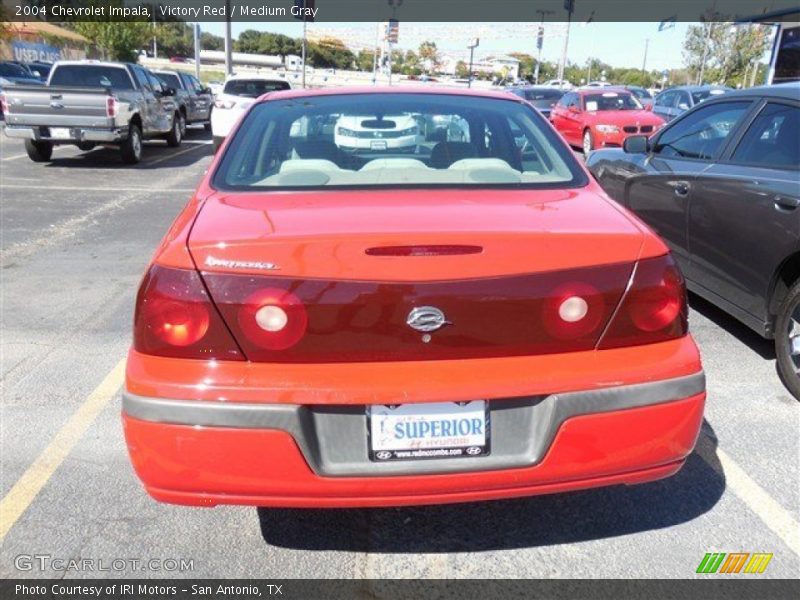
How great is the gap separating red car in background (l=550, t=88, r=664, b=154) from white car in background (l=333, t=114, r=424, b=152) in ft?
37.8

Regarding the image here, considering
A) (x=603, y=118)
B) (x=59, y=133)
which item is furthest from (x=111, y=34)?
(x=603, y=118)

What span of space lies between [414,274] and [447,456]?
544 mm

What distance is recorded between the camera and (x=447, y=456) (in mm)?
2068

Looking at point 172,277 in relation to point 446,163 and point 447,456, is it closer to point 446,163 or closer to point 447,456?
point 447,456

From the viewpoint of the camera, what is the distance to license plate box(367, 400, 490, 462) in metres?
2.02

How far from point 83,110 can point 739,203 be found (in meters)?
10.7

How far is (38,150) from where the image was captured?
1277 cm

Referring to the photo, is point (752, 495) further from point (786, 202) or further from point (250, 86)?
point (250, 86)

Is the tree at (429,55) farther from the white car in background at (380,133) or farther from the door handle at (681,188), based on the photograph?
the white car in background at (380,133)

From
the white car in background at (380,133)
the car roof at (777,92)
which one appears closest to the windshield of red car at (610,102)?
the car roof at (777,92)

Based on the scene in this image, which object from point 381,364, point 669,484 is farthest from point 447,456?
point 669,484

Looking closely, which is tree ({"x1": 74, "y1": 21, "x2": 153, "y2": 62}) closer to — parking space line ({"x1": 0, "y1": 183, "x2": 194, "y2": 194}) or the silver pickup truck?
the silver pickup truck

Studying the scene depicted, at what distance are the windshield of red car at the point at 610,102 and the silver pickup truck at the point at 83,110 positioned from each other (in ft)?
30.6

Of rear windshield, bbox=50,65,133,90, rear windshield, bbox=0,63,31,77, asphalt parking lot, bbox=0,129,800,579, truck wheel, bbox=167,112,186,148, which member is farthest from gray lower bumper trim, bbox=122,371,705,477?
rear windshield, bbox=0,63,31,77
